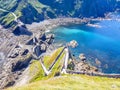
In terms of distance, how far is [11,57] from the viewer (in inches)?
7195

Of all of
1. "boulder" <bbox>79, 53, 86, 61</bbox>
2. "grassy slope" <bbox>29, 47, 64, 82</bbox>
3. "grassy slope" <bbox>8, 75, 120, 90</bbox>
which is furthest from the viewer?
"boulder" <bbox>79, 53, 86, 61</bbox>

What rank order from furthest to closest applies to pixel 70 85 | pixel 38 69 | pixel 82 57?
pixel 82 57
pixel 38 69
pixel 70 85

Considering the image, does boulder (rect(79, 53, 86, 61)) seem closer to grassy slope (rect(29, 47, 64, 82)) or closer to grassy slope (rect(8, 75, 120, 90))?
grassy slope (rect(29, 47, 64, 82))

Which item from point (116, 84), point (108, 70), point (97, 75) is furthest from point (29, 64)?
point (116, 84)

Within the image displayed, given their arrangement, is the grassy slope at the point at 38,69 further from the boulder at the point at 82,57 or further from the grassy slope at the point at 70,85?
A: the grassy slope at the point at 70,85

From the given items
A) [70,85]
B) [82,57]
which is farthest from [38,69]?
[70,85]

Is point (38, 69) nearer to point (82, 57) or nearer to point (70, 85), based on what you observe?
point (82, 57)

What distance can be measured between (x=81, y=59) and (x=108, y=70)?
2477 centimetres

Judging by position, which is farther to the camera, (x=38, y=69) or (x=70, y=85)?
(x=38, y=69)

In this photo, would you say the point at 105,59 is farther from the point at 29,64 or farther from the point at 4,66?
the point at 4,66

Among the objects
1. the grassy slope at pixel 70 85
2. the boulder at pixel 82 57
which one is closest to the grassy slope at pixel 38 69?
the boulder at pixel 82 57

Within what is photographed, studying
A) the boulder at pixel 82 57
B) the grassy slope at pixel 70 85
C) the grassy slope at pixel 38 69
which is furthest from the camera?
the boulder at pixel 82 57

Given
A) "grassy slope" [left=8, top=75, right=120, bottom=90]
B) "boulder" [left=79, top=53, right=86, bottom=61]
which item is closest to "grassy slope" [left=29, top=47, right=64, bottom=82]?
"boulder" [left=79, top=53, right=86, bottom=61]

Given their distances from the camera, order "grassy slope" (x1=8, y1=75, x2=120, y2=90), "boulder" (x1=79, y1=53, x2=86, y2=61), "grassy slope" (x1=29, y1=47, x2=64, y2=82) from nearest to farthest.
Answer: "grassy slope" (x1=8, y1=75, x2=120, y2=90)
"grassy slope" (x1=29, y1=47, x2=64, y2=82)
"boulder" (x1=79, y1=53, x2=86, y2=61)
